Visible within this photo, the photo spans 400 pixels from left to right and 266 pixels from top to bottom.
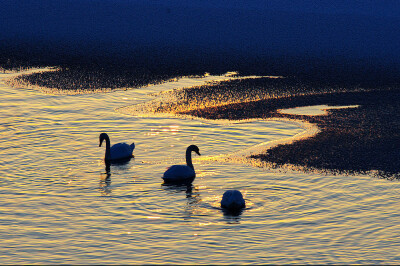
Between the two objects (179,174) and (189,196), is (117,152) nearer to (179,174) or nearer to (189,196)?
(179,174)

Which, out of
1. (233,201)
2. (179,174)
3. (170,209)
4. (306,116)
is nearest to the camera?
(233,201)

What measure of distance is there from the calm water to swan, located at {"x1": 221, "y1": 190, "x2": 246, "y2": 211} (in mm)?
239

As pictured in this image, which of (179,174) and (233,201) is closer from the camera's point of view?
(233,201)

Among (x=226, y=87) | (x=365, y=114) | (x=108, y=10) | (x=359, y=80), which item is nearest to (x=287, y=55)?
(x=359, y=80)

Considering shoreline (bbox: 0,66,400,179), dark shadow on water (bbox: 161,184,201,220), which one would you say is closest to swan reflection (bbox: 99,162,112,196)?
dark shadow on water (bbox: 161,184,201,220)

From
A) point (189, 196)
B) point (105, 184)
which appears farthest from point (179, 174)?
point (105, 184)

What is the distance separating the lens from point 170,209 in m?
12.7

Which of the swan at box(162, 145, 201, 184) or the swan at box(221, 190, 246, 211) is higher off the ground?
the swan at box(162, 145, 201, 184)

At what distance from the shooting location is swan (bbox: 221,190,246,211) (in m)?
12.5

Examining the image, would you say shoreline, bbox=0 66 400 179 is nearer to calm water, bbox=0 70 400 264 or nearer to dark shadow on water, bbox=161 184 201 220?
calm water, bbox=0 70 400 264

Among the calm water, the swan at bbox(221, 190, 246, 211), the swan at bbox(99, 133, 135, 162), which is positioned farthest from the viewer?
the swan at bbox(99, 133, 135, 162)

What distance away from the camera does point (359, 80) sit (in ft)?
99.9

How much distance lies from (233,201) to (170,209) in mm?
1298

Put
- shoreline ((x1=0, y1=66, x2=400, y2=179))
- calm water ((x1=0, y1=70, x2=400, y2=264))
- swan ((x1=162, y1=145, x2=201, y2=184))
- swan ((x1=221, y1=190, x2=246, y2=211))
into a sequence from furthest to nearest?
shoreline ((x1=0, y1=66, x2=400, y2=179))
swan ((x1=162, y1=145, x2=201, y2=184))
swan ((x1=221, y1=190, x2=246, y2=211))
calm water ((x1=0, y1=70, x2=400, y2=264))
